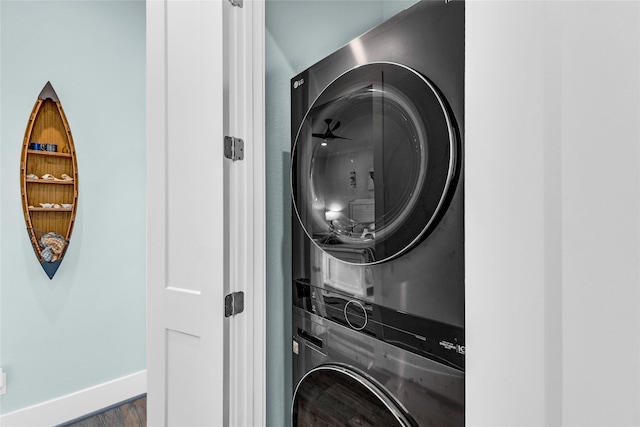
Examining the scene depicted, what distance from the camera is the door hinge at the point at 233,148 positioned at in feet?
3.72

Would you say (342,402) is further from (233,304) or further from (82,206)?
(82,206)

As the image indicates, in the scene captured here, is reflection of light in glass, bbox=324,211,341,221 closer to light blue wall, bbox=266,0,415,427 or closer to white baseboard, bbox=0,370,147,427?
light blue wall, bbox=266,0,415,427

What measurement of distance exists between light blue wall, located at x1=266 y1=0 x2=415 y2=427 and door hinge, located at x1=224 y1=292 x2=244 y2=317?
151mm

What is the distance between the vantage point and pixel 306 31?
139cm

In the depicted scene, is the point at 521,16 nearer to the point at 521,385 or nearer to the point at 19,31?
the point at 521,385

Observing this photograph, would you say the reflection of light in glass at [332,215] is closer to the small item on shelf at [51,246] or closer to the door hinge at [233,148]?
the door hinge at [233,148]

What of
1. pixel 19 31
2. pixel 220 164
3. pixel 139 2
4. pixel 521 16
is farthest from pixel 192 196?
pixel 139 2

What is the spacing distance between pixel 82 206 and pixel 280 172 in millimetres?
1669

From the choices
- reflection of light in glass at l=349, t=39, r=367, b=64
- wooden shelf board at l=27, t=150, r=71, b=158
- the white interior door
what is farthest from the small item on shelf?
reflection of light in glass at l=349, t=39, r=367, b=64

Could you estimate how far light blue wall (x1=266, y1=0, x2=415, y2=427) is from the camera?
1314 millimetres

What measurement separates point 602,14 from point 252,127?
1.15 metres

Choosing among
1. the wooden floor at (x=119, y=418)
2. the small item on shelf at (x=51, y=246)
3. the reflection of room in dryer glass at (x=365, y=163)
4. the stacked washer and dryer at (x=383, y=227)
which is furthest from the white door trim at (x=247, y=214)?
the small item on shelf at (x=51, y=246)

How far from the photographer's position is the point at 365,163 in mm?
916

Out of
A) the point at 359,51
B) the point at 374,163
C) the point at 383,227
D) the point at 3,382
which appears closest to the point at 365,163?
the point at 374,163
